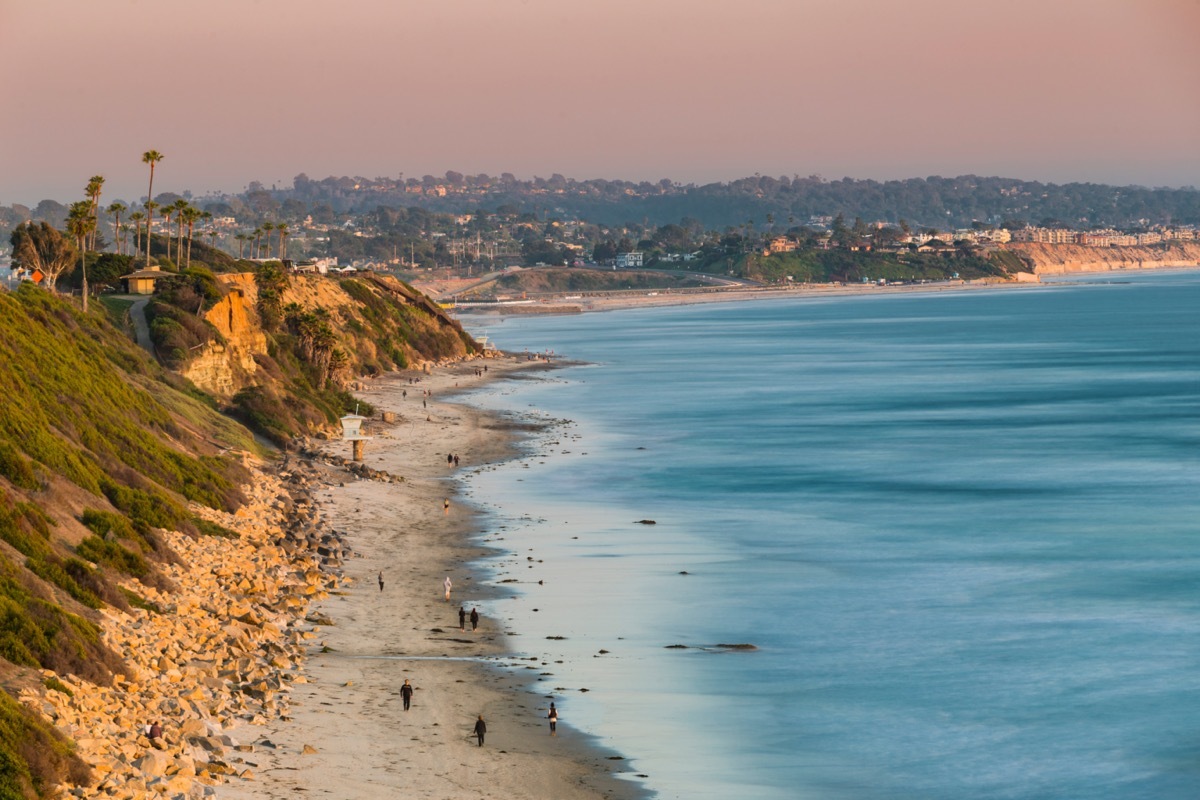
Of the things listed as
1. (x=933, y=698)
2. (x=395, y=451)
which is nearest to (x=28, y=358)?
(x=395, y=451)

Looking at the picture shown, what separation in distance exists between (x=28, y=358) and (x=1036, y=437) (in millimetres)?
59096

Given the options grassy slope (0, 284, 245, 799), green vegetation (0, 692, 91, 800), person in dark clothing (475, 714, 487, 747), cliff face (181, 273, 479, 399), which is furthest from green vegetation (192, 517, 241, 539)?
cliff face (181, 273, 479, 399)

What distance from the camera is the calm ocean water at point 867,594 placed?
31.8 m

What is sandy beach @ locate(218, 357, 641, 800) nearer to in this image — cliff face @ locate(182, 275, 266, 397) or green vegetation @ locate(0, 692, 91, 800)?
green vegetation @ locate(0, 692, 91, 800)

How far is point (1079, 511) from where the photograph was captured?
62562 millimetres

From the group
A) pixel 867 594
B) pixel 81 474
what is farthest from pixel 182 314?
pixel 867 594

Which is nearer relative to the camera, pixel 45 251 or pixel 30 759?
pixel 30 759

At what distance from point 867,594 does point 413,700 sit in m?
18.2

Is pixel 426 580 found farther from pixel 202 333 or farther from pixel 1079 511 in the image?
pixel 202 333

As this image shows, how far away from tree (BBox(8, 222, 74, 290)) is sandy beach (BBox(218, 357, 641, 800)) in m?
39.9

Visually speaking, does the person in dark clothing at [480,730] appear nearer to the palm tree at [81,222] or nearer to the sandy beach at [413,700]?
the sandy beach at [413,700]

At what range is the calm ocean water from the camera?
31.8m

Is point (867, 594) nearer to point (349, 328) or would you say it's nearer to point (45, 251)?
point (45, 251)

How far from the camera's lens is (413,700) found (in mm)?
32906
